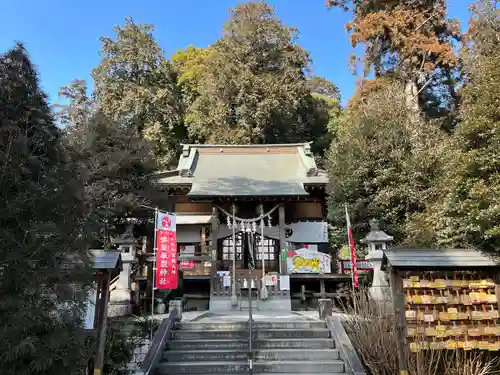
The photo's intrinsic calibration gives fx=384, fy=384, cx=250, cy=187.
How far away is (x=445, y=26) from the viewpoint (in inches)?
770

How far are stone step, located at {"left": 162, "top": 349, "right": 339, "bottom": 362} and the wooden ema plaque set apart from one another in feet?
5.19

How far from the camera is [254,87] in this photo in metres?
22.9

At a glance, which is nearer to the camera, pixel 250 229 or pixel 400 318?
pixel 400 318

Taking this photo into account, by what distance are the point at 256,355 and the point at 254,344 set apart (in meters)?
0.31

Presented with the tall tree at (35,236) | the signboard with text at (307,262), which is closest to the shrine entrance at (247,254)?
the signboard with text at (307,262)

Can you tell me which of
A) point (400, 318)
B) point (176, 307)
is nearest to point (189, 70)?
point (176, 307)

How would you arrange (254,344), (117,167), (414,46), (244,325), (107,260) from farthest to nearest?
1. (414,46)
2. (117,167)
3. (244,325)
4. (254,344)
5. (107,260)

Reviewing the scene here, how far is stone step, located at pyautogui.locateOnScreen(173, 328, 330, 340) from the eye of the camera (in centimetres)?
725

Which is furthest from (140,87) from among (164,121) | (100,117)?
(100,117)

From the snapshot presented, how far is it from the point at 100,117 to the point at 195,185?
13.1ft

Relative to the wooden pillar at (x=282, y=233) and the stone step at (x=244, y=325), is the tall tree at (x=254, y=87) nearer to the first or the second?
the wooden pillar at (x=282, y=233)

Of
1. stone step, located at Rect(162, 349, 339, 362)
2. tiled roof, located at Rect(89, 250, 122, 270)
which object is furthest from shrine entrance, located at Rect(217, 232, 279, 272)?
tiled roof, located at Rect(89, 250, 122, 270)

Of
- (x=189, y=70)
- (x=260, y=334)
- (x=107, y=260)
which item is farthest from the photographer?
(x=189, y=70)

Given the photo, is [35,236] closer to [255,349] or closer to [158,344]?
[158,344]
